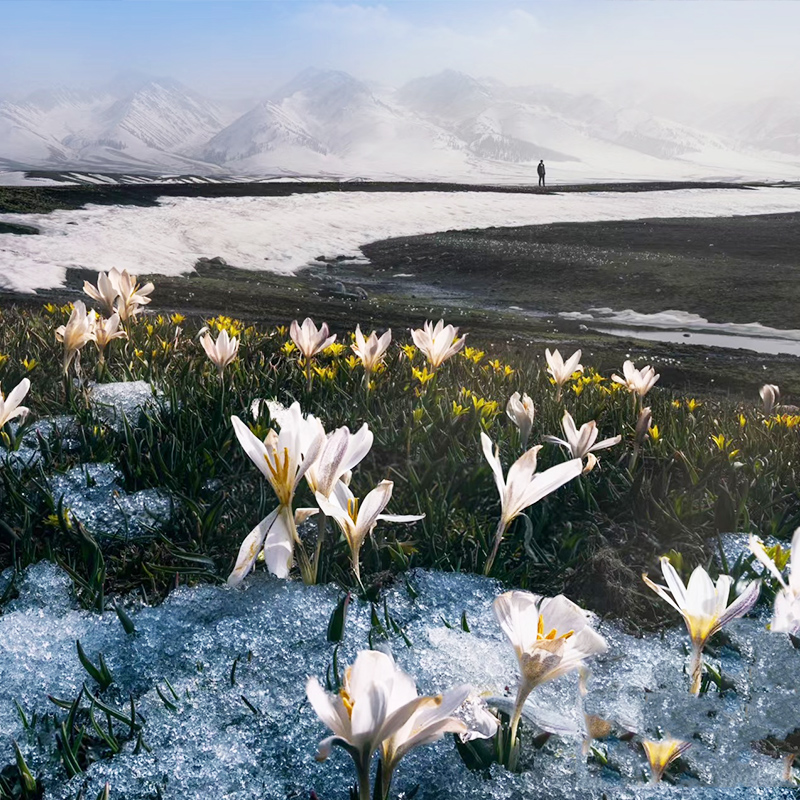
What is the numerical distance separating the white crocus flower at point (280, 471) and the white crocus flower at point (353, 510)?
83 millimetres

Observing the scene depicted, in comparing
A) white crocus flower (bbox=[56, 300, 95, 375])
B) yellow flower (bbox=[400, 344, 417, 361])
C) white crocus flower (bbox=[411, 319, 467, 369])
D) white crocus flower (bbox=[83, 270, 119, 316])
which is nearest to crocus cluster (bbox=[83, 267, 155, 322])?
white crocus flower (bbox=[83, 270, 119, 316])

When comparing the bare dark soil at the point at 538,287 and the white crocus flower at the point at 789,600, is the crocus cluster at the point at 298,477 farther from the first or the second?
the bare dark soil at the point at 538,287

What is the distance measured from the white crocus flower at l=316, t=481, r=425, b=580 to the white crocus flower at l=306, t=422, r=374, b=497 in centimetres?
3

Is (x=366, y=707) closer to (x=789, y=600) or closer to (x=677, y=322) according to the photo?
(x=789, y=600)

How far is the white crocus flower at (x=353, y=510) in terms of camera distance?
1727 mm

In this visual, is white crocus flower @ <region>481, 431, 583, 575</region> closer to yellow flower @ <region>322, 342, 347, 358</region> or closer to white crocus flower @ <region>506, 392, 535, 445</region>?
white crocus flower @ <region>506, 392, 535, 445</region>

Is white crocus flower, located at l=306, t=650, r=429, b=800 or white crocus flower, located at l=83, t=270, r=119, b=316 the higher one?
white crocus flower, located at l=83, t=270, r=119, b=316

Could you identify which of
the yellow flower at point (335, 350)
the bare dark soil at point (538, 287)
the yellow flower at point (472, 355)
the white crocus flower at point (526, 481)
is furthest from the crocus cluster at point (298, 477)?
the bare dark soil at point (538, 287)

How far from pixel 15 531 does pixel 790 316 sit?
11.0m

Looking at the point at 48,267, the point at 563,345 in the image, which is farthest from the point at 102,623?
the point at 48,267

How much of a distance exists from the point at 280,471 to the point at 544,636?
658 mm

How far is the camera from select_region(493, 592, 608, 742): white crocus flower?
1.42 metres

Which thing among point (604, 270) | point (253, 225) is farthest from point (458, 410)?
point (253, 225)

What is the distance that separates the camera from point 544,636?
1490 mm
